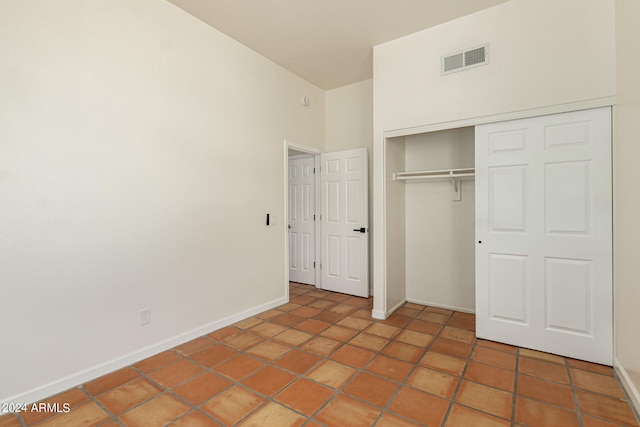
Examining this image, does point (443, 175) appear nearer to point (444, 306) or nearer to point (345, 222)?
point (345, 222)

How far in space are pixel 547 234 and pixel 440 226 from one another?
4.01 ft

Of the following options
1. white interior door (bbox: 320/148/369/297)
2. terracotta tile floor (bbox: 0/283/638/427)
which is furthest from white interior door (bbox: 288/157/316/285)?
terracotta tile floor (bbox: 0/283/638/427)

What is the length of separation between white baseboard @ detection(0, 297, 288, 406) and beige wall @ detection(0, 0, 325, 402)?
10 mm

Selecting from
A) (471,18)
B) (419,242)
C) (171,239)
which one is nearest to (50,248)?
(171,239)

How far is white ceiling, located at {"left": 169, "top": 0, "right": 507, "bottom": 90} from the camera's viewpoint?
9.14ft

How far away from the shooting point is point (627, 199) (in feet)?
6.97

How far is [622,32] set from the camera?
2.22 meters

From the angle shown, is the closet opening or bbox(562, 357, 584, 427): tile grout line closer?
bbox(562, 357, 584, 427): tile grout line

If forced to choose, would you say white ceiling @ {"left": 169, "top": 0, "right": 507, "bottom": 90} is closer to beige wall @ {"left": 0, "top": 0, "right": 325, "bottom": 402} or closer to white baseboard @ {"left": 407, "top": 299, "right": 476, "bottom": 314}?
beige wall @ {"left": 0, "top": 0, "right": 325, "bottom": 402}

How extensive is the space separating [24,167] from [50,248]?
→ 21.9 inches

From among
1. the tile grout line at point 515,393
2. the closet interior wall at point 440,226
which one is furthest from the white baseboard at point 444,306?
the tile grout line at point 515,393

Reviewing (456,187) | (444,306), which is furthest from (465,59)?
(444,306)

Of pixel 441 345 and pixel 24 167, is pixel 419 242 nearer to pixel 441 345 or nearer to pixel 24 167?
pixel 441 345

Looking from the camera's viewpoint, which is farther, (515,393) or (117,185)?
(117,185)
